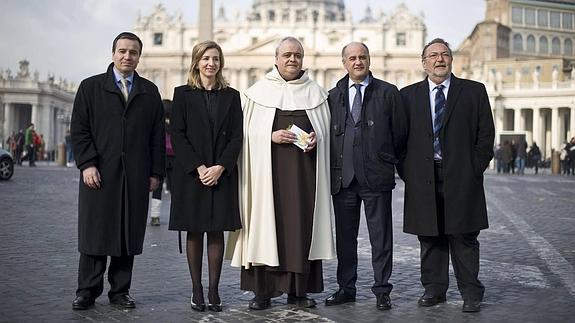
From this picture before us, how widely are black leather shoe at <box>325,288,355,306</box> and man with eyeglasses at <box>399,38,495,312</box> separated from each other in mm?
556

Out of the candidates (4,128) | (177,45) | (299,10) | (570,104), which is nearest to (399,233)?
(570,104)

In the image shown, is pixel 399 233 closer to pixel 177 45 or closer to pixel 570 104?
pixel 570 104

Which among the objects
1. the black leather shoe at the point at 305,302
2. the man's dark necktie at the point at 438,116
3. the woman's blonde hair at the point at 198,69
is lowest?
the black leather shoe at the point at 305,302

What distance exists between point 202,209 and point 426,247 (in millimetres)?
1853

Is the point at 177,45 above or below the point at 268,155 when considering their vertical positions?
above

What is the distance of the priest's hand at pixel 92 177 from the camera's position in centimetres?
603

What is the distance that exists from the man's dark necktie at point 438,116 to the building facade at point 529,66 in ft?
180

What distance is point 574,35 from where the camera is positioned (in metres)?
80.1

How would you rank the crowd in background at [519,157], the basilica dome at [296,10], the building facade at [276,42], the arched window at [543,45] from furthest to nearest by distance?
the basilica dome at [296,10] < the building facade at [276,42] < the arched window at [543,45] < the crowd in background at [519,157]

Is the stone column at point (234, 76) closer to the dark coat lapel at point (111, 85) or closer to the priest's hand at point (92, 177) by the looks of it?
the dark coat lapel at point (111, 85)

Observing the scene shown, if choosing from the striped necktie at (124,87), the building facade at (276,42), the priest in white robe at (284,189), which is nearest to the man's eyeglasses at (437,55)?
the priest in white robe at (284,189)

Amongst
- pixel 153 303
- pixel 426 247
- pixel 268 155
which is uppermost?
pixel 268 155

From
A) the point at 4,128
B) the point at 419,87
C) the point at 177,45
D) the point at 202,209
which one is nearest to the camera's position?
the point at 202,209

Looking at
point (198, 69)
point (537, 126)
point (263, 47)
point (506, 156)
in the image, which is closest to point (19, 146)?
point (506, 156)
